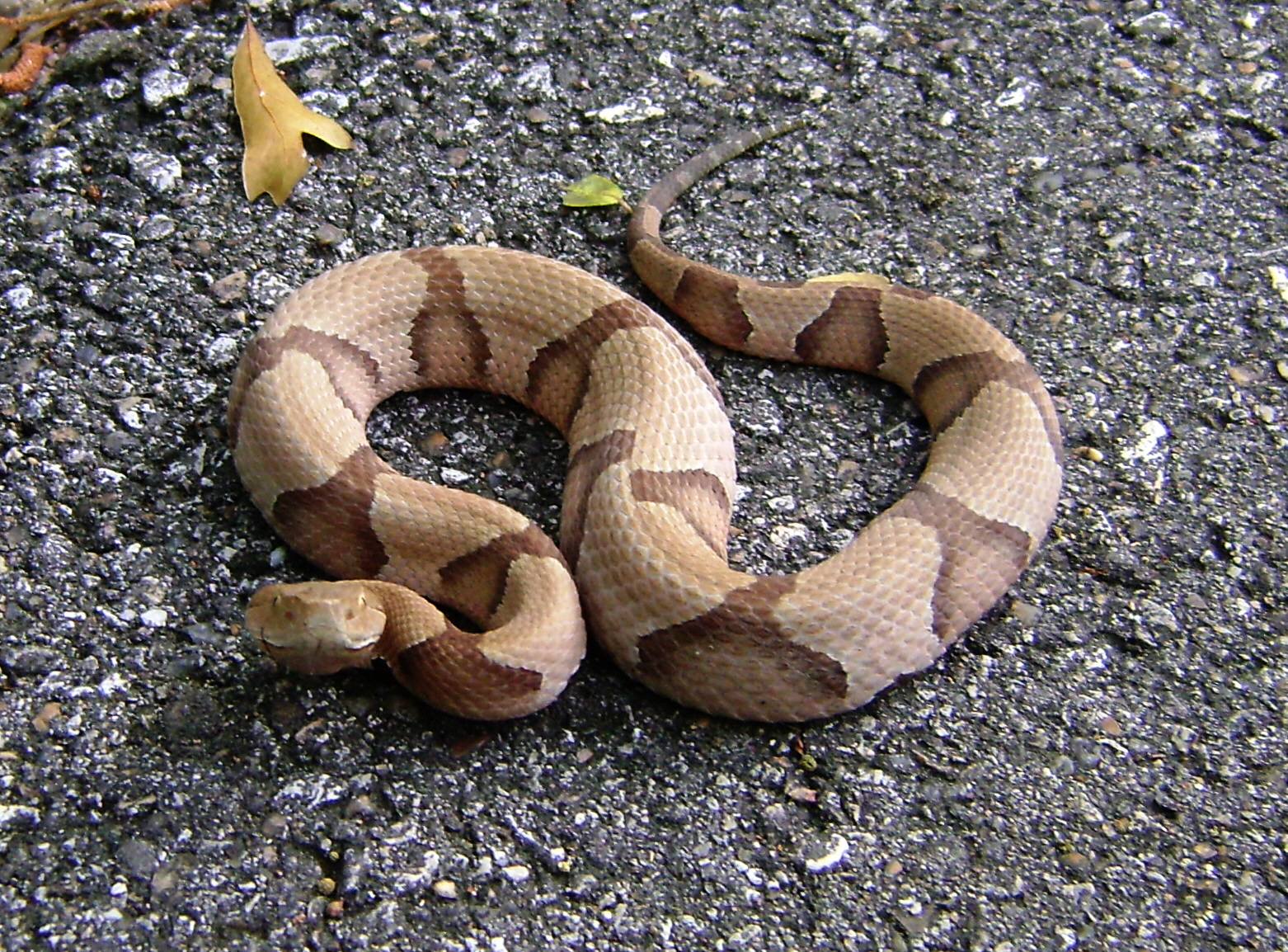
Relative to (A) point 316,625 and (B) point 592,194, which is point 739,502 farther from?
(B) point 592,194

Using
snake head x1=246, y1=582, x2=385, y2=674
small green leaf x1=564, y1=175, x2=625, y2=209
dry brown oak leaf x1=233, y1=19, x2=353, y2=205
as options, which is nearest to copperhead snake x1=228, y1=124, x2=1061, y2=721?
snake head x1=246, y1=582, x2=385, y2=674

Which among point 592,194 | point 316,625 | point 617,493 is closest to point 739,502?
point 617,493

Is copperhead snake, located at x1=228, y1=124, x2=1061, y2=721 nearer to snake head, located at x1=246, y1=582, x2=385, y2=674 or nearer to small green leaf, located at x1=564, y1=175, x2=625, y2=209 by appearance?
snake head, located at x1=246, y1=582, x2=385, y2=674

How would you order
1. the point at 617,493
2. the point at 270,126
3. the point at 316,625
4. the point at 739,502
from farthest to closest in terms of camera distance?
the point at 270,126 < the point at 739,502 < the point at 617,493 < the point at 316,625

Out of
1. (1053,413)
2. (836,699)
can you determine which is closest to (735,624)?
(836,699)

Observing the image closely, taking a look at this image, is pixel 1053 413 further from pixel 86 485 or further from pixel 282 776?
pixel 86 485
